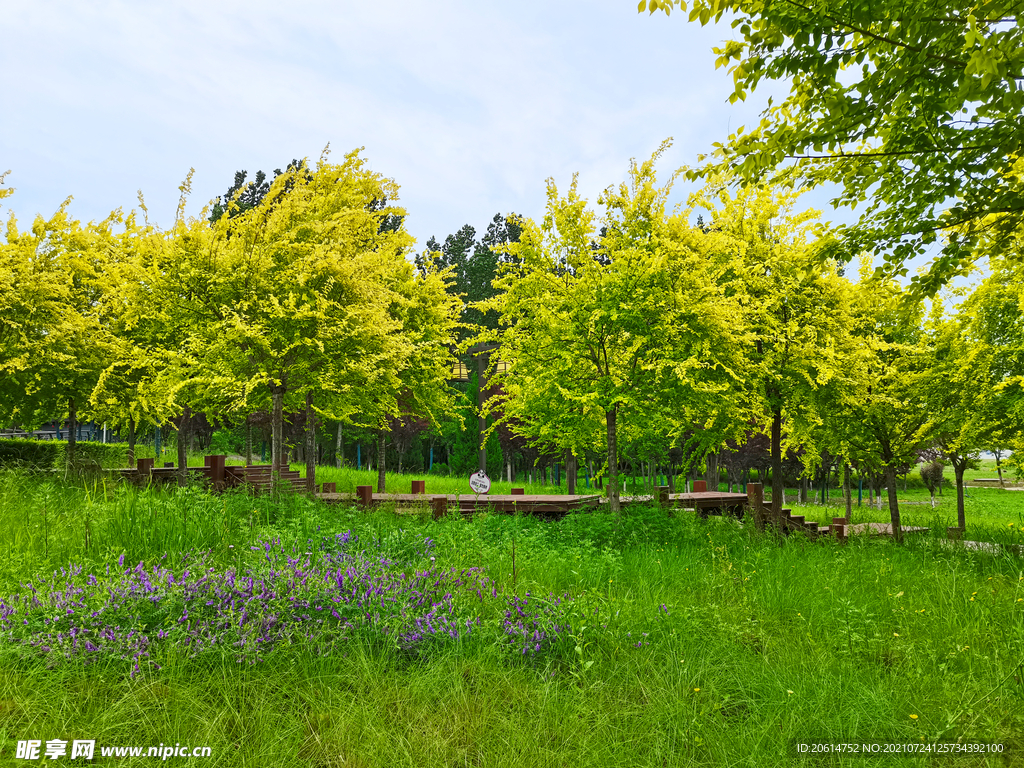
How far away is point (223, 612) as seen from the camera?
188 inches

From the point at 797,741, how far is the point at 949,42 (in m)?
5.91

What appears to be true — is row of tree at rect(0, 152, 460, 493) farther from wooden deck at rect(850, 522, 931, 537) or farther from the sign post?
wooden deck at rect(850, 522, 931, 537)

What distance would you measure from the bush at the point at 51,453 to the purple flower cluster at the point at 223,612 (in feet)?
33.5

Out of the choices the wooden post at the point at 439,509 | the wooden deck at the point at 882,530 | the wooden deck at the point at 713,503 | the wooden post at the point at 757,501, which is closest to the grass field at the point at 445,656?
the wooden post at the point at 439,509

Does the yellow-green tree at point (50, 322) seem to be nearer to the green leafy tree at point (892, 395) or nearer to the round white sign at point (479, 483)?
the round white sign at point (479, 483)

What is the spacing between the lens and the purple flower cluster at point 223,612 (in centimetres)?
441

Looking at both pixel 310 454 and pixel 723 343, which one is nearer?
pixel 723 343

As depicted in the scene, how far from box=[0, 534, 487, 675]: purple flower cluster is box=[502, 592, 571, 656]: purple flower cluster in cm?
35

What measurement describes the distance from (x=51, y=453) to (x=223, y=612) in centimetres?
1767

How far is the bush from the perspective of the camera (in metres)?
14.8

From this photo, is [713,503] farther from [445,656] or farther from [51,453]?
[51,453]

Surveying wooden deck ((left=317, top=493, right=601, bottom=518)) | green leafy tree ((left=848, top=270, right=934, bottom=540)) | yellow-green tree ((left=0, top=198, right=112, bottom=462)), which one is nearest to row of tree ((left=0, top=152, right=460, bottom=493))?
yellow-green tree ((left=0, top=198, right=112, bottom=462))

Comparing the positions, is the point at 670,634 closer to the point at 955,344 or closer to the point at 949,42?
the point at 949,42

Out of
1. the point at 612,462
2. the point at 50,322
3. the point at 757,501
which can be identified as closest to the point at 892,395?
the point at 757,501
